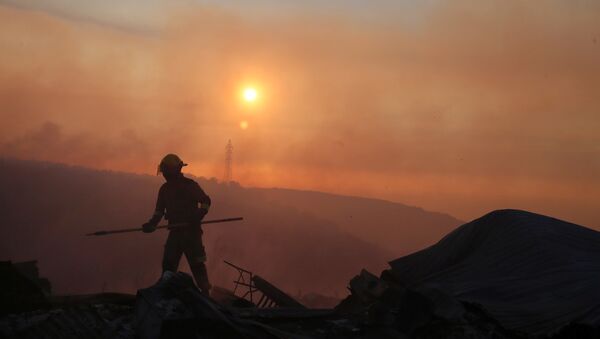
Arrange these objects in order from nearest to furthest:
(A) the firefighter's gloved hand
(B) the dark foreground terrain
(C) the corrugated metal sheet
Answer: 1. (B) the dark foreground terrain
2. (C) the corrugated metal sheet
3. (A) the firefighter's gloved hand

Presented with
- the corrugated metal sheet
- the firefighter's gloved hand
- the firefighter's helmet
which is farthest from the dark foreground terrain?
the firefighter's helmet

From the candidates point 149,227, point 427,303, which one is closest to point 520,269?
point 427,303

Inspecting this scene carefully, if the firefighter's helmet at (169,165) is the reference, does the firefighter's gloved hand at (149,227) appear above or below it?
below

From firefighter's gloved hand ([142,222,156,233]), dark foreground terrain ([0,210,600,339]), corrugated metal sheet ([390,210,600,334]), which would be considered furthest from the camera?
firefighter's gloved hand ([142,222,156,233])

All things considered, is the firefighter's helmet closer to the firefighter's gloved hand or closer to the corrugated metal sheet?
the firefighter's gloved hand

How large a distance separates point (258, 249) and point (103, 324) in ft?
530

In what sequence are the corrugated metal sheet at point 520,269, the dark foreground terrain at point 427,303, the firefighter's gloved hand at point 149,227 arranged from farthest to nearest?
the firefighter's gloved hand at point 149,227
the corrugated metal sheet at point 520,269
the dark foreground terrain at point 427,303

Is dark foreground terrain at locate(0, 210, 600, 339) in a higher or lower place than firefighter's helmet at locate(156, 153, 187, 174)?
lower

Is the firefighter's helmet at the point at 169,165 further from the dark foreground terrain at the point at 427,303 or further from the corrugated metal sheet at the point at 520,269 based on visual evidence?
the corrugated metal sheet at the point at 520,269

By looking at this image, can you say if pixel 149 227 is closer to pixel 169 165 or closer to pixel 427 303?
pixel 169 165

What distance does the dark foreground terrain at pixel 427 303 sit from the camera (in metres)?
5.58

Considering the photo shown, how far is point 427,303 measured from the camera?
20.0 ft

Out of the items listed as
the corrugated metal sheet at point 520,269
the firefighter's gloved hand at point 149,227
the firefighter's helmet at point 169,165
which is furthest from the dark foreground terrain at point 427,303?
the firefighter's helmet at point 169,165

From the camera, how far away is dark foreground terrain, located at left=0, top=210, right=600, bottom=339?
558 cm
